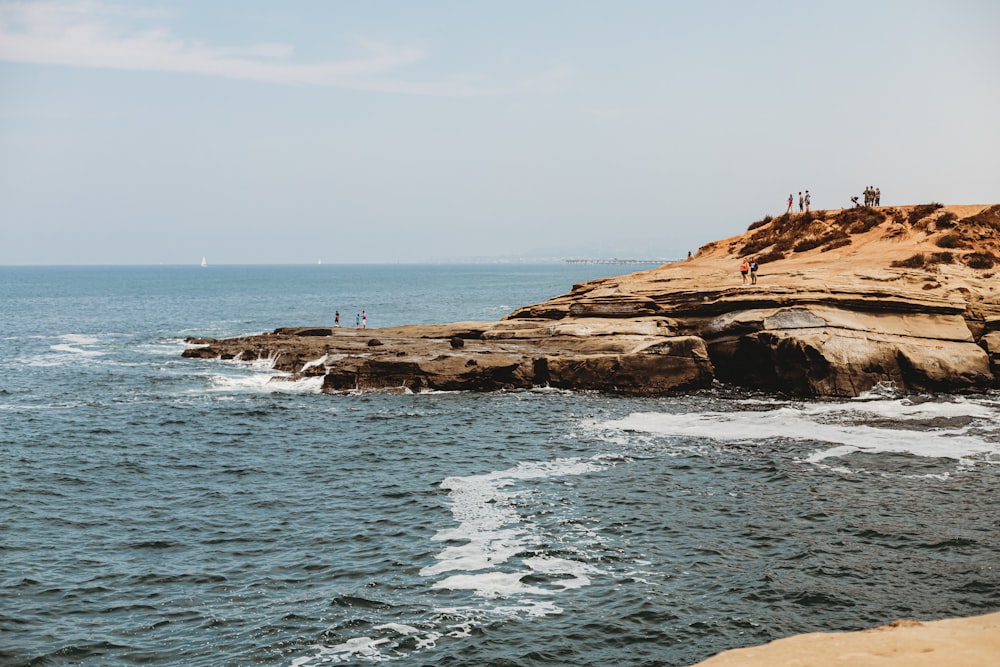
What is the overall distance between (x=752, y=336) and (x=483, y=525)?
2461cm

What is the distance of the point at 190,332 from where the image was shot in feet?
281

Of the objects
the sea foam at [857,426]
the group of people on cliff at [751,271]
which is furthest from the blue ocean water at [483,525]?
the group of people on cliff at [751,271]

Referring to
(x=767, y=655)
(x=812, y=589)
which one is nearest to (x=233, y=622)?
(x=767, y=655)

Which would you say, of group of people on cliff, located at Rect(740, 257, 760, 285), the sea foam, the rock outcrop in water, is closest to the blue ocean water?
the sea foam

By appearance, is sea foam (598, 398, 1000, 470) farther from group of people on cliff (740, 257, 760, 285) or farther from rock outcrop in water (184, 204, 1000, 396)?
group of people on cliff (740, 257, 760, 285)

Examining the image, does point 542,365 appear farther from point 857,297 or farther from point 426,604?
point 426,604

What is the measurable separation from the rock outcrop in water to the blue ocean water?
1846 mm

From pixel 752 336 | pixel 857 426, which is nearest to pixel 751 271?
pixel 752 336

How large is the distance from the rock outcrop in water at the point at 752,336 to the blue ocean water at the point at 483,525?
6.06 ft

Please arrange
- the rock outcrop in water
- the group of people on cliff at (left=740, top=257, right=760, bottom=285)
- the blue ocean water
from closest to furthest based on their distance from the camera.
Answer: the blue ocean water < the rock outcrop in water < the group of people on cliff at (left=740, top=257, right=760, bottom=285)

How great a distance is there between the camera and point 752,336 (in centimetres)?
4344

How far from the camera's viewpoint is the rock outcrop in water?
41.1 metres

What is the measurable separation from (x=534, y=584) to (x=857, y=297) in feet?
100

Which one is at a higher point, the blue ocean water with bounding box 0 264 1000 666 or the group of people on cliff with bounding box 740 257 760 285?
the group of people on cliff with bounding box 740 257 760 285
